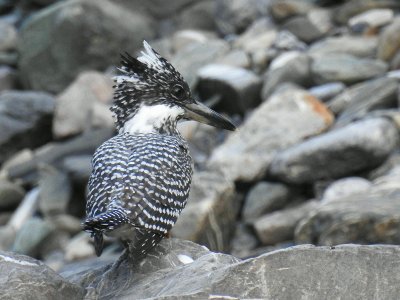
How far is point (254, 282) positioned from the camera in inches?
212

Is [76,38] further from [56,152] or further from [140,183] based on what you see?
Result: [140,183]

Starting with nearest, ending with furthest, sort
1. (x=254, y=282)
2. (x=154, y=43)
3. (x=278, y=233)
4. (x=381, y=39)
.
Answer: (x=254, y=282) → (x=278, y=233) → (x=381, y=39) → (x=154, y=43)

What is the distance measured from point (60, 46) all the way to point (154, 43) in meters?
1.99

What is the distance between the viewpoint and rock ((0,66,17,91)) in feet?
76.4

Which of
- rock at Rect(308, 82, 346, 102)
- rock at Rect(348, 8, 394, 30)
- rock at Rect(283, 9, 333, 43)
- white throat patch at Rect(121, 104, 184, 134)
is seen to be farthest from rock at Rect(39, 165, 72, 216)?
white throat patch at Rect(121, 104, 184, 134)

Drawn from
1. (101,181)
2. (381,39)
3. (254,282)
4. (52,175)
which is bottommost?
(254,282)

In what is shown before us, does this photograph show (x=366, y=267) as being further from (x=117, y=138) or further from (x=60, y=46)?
(x=60, y=46)

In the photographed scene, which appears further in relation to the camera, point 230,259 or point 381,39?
point 381,39

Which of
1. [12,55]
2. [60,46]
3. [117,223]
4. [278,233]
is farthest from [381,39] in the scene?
[117,223]

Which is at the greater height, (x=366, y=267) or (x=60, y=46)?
(x=60, y=46)

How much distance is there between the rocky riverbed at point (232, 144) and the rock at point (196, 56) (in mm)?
52

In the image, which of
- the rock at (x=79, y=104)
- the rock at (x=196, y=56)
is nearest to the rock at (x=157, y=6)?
the rock at (x=196, y=56)

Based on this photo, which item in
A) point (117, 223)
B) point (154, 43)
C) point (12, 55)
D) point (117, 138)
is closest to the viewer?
point (117, 223)

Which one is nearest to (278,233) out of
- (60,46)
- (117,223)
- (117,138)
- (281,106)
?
(281,106)
